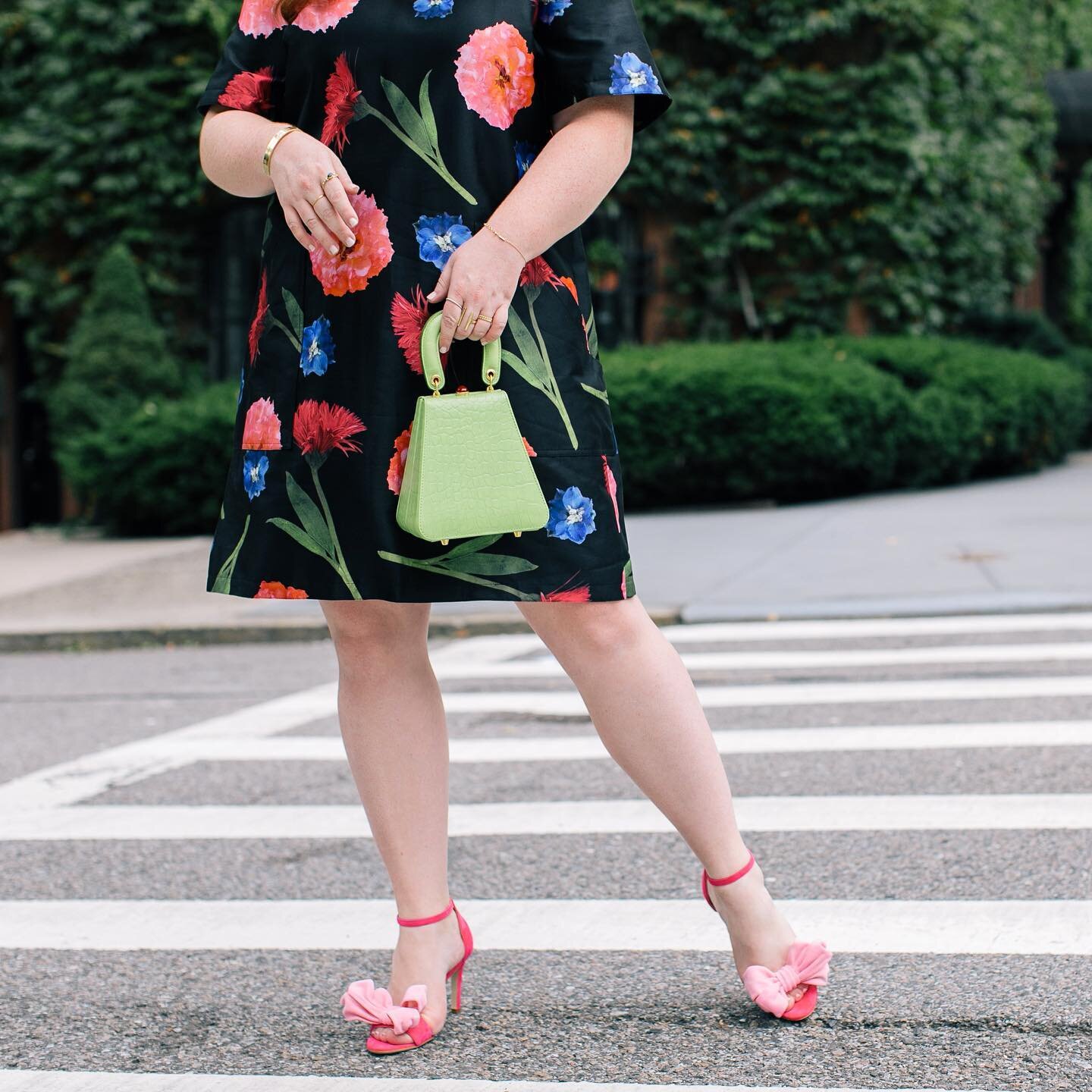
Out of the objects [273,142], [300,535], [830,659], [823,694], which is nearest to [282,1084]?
[300,535]

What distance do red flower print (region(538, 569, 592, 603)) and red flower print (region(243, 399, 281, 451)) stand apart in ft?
1.51

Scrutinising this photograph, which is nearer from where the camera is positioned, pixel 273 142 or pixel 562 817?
pixel 273 142

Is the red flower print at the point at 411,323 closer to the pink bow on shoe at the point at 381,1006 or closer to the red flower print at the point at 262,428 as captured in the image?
the red flower print at the point at 262,428

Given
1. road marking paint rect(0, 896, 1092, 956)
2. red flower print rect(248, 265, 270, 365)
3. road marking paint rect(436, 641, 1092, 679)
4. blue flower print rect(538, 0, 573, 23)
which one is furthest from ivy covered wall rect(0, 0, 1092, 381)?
blue flower print rect(538, 0, 573, 23)

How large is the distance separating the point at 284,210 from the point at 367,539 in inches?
19.4

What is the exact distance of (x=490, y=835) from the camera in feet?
12.7

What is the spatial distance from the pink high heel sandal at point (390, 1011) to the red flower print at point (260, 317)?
907 millimetres

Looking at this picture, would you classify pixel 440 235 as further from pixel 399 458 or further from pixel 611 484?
pixel 611 484

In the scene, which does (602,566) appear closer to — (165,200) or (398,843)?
(398,843)

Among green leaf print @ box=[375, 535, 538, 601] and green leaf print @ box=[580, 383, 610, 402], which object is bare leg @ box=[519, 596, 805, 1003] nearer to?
green leaf print @ box=[375, 535, 538, 601]

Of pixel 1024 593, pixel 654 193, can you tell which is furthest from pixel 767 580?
pixel 654 193

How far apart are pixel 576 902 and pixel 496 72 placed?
5.51ft

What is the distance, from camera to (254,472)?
2.42m

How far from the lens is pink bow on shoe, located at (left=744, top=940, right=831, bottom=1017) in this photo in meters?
2.42
